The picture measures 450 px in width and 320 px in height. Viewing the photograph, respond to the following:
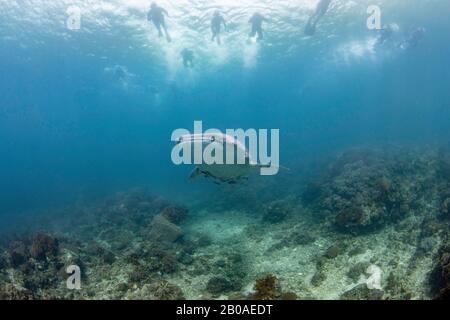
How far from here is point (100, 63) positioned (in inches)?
1489

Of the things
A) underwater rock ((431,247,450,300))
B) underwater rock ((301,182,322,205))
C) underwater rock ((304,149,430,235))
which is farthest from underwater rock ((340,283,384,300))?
underwater rock ((301,182,322,205))

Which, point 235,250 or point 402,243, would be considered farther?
point 235,250

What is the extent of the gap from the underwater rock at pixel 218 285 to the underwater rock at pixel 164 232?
425 cm

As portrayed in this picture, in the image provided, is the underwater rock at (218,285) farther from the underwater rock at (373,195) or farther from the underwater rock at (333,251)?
the underwater rock at (373,195)

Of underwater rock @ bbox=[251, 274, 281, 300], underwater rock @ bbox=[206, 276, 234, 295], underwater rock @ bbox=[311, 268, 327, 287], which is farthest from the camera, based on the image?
underwater rock @ bbox=[206, 276, 234, 295]

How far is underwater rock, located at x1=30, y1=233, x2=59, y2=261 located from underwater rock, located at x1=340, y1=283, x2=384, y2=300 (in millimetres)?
8469

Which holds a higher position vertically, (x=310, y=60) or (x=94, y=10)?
(x=310, y=60)

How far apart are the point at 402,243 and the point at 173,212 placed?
9.60 meters

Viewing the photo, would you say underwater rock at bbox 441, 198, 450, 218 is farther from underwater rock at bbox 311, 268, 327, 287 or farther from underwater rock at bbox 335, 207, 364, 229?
underwater rock at bbox 311, 268, 327, 287

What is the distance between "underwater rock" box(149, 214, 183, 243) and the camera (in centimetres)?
1292

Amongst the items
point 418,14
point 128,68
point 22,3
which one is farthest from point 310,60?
point 22,3

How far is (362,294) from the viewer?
7242 millimetres

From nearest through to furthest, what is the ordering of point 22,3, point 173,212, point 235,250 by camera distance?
point 235,250 → point 173,212 → point 22,3
